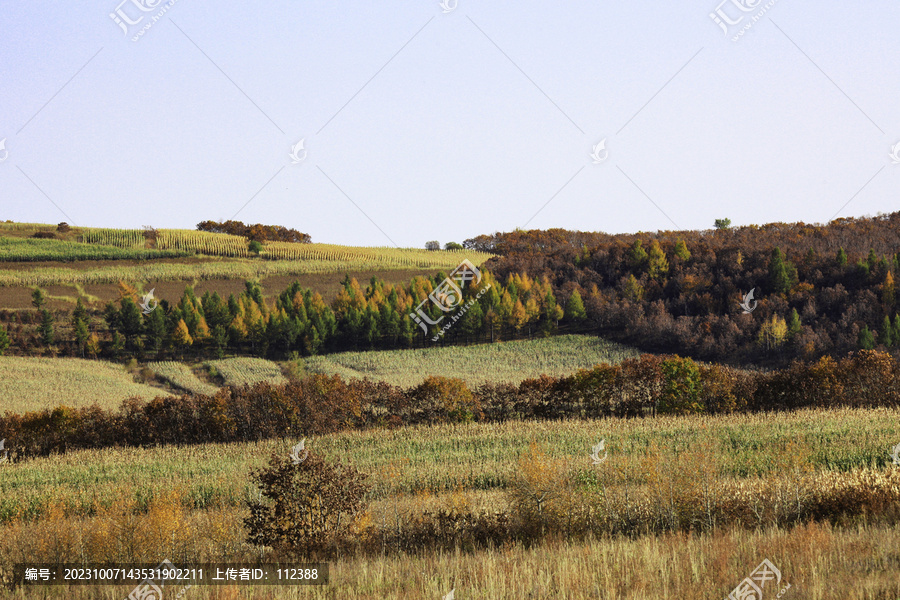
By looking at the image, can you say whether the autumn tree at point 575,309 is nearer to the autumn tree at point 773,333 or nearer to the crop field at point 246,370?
the autumn tree at point 773,333

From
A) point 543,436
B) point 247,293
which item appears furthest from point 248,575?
point 247,293

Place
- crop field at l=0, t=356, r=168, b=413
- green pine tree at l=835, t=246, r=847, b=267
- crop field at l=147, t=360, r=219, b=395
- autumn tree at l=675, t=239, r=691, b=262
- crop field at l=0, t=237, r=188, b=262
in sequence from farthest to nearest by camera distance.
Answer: crop field at l=0, t=237, r=188, b=262, autumn tree at l=675, t=239, r=691, b=262, green pine tree at l=835, t=246, r=847, b=267, crop field at l=147, t=360, r=219, b=395, crop field at l=0, t=356, r=168, b=413

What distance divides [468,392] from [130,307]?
64771 mm

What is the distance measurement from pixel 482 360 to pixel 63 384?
50.0 m

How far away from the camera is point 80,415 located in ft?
184

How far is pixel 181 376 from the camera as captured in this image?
3703 inches

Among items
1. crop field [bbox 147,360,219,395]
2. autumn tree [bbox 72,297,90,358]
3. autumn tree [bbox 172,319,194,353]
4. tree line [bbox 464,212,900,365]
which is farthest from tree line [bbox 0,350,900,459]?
autumn tree [bbox 72,297,90,358]

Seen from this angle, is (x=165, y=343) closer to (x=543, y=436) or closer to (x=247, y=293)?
(x=247, y=293)

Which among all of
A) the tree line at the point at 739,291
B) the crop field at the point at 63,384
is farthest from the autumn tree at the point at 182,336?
the tree line at the point at 739,291

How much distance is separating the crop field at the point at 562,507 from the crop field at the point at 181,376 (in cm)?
4420

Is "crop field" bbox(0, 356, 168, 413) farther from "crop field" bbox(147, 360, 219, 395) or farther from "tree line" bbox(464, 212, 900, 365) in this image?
"tree line" bbox(464, 212, 900, 365)

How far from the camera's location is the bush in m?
19.3

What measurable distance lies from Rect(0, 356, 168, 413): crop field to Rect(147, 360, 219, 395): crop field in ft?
10.5

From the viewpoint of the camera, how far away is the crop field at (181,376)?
8906 cm
